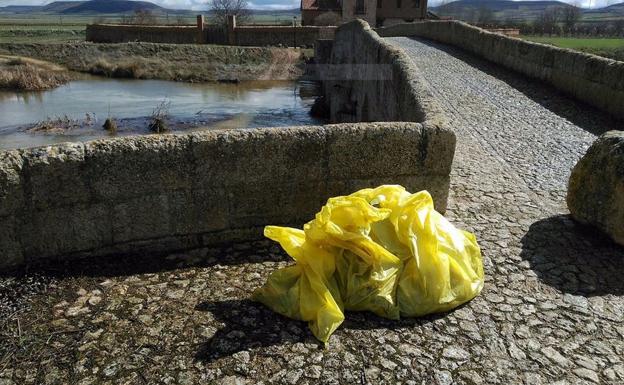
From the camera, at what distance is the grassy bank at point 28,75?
29.8m

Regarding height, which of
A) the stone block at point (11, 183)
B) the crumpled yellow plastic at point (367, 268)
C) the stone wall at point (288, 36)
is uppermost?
the stone wall at point (288, 36)

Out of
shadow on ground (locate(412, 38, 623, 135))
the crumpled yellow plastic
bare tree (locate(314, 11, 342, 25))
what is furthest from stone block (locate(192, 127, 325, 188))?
bare tree (locate(314, 11, 342, 25))

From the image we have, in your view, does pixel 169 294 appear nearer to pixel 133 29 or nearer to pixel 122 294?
pixel 122 294

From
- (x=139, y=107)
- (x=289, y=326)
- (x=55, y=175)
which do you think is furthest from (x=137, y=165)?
(x=139, y=107)

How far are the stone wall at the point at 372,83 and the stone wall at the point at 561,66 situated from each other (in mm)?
3341

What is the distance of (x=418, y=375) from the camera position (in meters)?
2.76

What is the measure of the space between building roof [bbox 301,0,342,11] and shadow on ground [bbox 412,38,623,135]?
118ft

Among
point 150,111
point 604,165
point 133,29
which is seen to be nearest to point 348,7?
point 133,29

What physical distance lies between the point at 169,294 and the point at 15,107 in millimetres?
26087

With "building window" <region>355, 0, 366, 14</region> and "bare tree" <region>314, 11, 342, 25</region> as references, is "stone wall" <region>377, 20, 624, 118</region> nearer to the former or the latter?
"building window" <region>355, 0, 366, 14</region>

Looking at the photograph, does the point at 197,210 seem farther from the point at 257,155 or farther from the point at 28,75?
the point at 28,75

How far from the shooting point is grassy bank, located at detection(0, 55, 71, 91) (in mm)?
29781

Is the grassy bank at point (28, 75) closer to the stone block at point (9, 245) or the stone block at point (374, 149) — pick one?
the stone block at point (9, 245)

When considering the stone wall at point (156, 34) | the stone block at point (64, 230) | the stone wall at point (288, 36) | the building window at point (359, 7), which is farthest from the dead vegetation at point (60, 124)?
the building window at point (359, 7)
